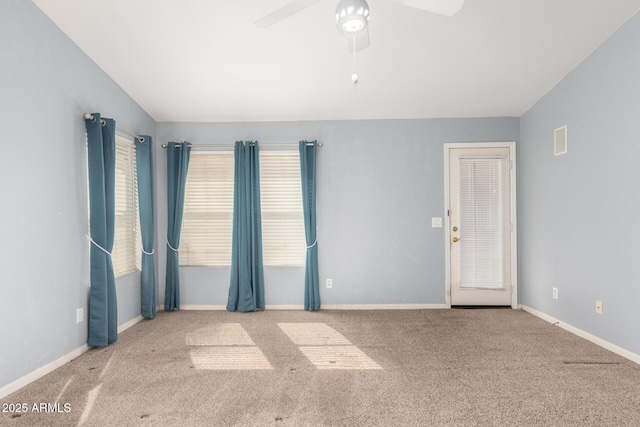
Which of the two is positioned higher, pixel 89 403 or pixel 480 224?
pixel 480 224

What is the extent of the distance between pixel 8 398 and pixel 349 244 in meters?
3.27

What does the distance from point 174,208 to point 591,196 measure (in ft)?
14.4

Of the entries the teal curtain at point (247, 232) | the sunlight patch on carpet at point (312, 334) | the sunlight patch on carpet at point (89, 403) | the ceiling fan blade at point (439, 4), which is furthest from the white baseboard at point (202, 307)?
the ceiling fan blade at point (439, 4)

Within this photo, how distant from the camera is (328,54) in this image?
3.19 metres

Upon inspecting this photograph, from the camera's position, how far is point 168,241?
429 centimetres

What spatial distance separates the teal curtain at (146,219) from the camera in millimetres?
3898

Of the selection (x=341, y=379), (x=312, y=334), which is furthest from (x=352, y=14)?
(x=312, y=334)

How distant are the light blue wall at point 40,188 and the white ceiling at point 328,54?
0.99 feet

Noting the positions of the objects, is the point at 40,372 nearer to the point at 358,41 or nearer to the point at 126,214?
the point at 126,214

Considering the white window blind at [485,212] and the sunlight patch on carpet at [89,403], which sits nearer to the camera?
the sunlight patch on carpet at [89,403]

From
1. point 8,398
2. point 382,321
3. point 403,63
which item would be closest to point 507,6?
point 403,63

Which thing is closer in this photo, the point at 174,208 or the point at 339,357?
the point at 339,357

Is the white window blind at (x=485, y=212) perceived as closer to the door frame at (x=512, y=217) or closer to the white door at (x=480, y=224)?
the white door at (x=480, y=224)

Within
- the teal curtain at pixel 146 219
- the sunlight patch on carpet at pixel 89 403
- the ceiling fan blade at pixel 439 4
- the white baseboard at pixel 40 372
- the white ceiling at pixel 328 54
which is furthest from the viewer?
the teal curtain at pixel 146 219
